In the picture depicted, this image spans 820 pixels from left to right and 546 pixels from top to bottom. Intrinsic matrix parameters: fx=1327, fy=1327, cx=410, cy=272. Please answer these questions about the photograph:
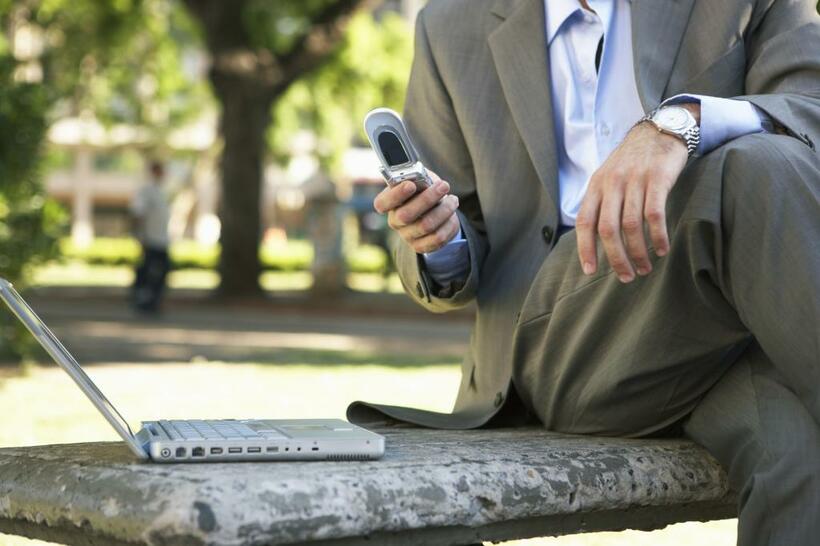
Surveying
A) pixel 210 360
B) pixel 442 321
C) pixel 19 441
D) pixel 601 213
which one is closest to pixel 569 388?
pixel 601 213

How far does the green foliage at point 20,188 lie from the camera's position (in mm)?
9680

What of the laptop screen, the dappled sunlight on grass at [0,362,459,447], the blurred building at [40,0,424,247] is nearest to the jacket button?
the laptop screen

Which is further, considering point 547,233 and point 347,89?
point 347,89

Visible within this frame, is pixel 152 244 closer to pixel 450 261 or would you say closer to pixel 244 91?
pixel 244 91

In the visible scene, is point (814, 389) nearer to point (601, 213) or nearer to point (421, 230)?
point (601, 213)

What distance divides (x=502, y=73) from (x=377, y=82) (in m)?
26.7

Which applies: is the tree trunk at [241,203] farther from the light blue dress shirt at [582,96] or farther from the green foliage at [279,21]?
the light blue dress shirt at [582,96]

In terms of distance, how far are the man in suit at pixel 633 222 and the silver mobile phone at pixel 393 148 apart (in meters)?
0.04

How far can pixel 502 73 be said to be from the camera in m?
2.74

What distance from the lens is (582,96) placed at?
271cm

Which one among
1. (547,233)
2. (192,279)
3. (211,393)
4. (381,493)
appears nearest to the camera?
(381,493)

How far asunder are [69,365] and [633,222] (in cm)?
84

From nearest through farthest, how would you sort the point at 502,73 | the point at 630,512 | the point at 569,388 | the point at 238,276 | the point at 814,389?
the point at 814,389
the point at 630,512
the point at 569,388
the point at 502,73
the point at 238,276

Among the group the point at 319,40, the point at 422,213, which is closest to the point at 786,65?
the point at 422,213
